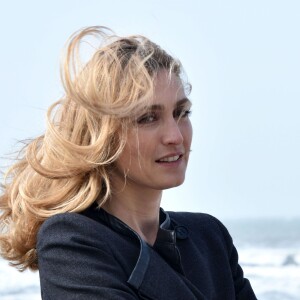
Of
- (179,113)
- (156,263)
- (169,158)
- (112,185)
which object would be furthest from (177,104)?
(156,263)

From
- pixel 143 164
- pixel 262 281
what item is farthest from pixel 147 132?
pixel 262 281

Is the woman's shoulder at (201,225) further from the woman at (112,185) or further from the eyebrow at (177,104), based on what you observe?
the eyebrow at (177,104)

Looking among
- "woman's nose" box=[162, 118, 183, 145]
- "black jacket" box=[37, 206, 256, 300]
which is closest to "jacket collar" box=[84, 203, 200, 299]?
"black jacket" box=[37, 206, 256, 300]

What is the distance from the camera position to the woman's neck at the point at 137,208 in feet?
8.12

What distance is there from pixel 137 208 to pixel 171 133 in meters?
0.24

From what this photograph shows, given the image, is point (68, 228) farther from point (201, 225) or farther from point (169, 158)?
point (201, 225)

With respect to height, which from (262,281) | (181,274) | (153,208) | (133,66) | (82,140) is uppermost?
(133,66)

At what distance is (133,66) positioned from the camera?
2.41 meters

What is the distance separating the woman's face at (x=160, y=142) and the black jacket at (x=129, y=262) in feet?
0.47

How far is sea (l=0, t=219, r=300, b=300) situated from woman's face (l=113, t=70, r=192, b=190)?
7.12 metres

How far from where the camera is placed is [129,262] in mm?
2400

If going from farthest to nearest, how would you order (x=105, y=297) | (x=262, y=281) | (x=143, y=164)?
1. (x=262, y=281)
2. (x=143, y=164)
3. (x=105, y=297)

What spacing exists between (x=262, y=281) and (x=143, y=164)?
8.89 metres

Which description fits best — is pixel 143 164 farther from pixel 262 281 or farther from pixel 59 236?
pixel 262 281
